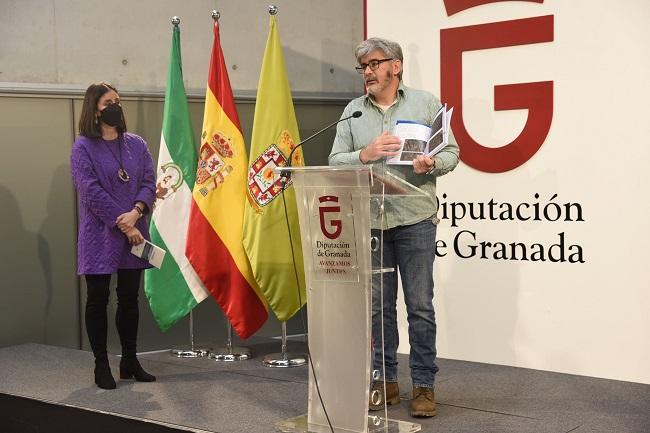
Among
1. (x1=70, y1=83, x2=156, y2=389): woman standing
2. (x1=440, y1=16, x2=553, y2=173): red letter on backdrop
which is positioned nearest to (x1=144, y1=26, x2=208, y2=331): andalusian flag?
(x1=70, y1=83, x2=156, y2=389): woman standing

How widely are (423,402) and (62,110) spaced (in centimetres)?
286

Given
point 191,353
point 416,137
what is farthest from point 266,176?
point 416,137

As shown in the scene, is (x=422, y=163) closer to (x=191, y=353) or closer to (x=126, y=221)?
(x=126, y=221)

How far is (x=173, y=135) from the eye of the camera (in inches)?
197

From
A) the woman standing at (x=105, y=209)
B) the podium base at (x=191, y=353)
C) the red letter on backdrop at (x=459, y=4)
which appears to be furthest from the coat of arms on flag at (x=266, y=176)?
the red letter on backdrop at (x=459, y=4)

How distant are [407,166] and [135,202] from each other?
1.38m

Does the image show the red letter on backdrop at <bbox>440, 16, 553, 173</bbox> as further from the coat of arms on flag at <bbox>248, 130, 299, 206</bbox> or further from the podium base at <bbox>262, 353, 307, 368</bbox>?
the podium base at <bbox>262, 353, 307, 368</bbox>

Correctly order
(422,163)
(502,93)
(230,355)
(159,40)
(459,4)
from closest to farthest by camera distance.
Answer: (422,163)
(502,93)
(459,4)
(230,355)
(159,40)

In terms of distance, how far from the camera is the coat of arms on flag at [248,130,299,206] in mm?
4883

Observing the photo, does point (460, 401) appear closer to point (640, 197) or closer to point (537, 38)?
point (640, 197)

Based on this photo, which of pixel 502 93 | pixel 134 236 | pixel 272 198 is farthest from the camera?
pixel 272 198

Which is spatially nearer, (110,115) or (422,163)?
(422,163)

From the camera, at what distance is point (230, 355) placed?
506 centimetres

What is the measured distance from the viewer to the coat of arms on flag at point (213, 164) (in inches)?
195
